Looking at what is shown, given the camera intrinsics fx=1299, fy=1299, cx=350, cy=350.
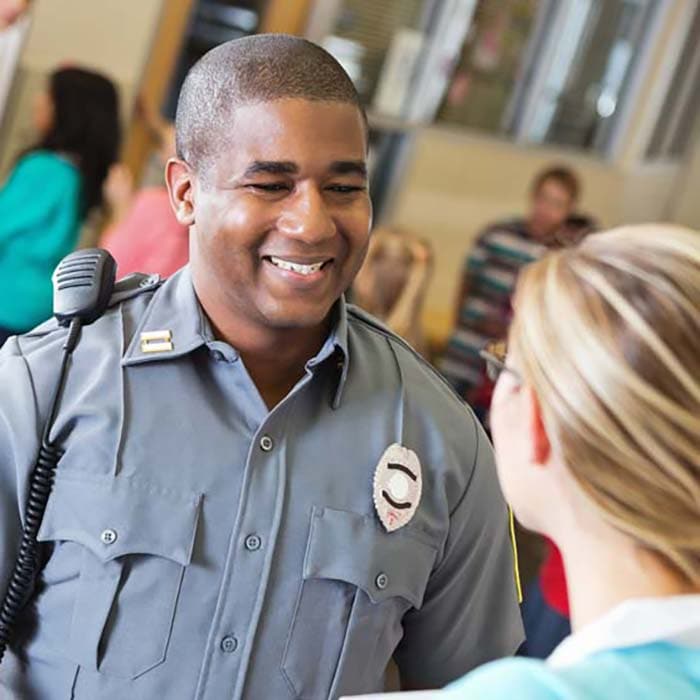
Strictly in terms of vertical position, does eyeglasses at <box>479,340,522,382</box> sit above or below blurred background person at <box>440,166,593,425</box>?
above

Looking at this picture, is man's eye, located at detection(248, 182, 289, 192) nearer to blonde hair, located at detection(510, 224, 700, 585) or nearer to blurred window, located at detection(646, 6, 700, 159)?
blonde hair, located at detection(510, 224, 700, 585)

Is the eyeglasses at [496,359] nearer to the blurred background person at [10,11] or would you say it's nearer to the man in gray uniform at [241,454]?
the man in gray uniform at [241,454]

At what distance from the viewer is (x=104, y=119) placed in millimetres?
4012

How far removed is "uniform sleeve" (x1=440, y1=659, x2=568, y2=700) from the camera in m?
0.95

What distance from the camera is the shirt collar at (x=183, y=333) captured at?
1501 millimetres

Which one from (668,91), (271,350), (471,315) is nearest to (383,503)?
(271,350)

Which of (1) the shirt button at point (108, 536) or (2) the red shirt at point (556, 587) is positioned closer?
(1) the shirt button at point (108, 536)

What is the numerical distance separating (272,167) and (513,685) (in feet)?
2.27

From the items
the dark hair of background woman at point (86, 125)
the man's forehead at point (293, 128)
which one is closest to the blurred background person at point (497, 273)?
the dark hair of background woman at point (86, 125)

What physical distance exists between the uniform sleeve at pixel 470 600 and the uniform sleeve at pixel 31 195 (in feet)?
7.89

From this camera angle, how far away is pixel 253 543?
1.46 metres

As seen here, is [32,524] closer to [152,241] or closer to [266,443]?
[266,443]

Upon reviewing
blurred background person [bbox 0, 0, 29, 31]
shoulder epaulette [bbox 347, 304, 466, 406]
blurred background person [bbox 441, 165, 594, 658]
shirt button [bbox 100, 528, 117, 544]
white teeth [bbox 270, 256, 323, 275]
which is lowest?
blurred background person [bbox 441, 165, 594, 658]

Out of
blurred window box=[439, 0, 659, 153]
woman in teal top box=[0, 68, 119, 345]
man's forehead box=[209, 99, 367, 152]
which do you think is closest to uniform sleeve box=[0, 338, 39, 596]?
man's forehead box=[209, 99, 367, 152]
